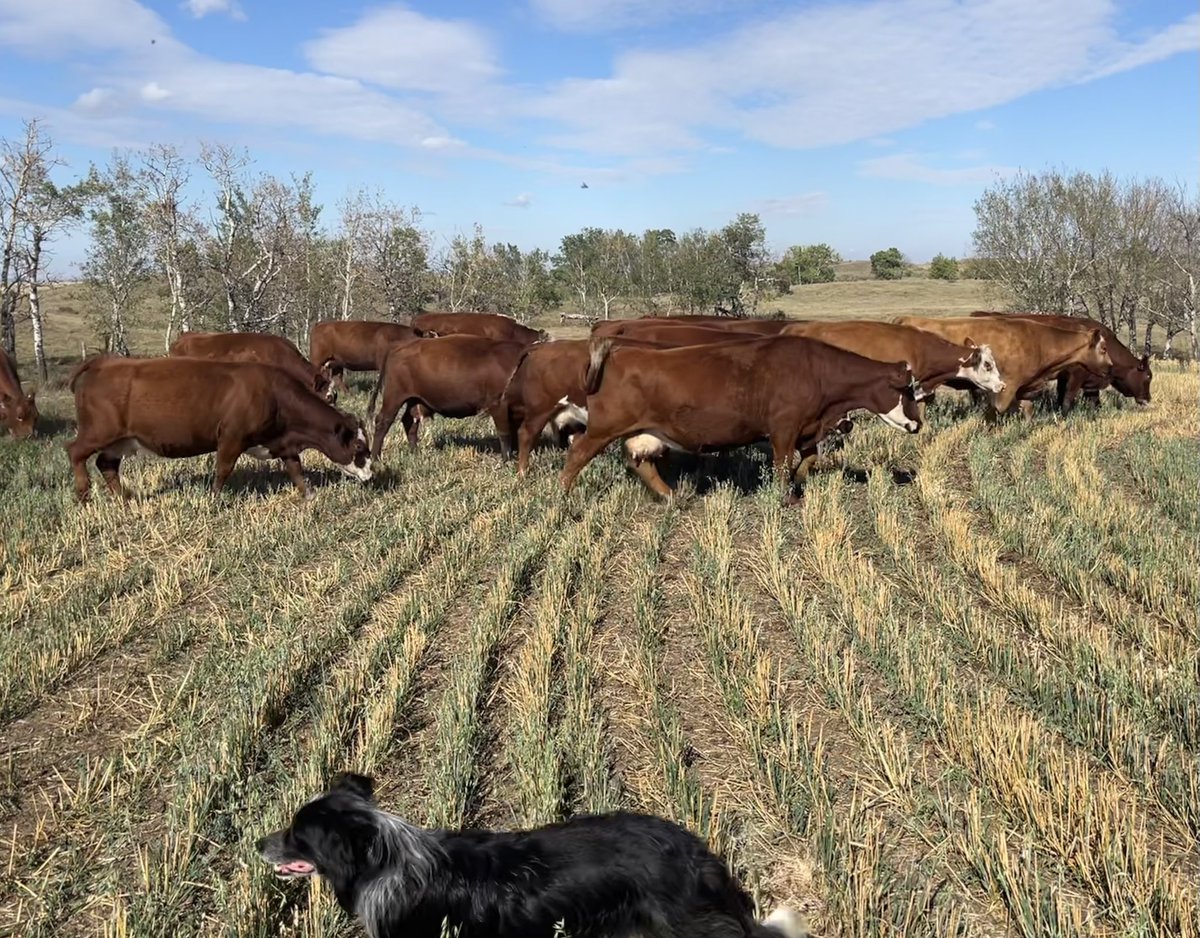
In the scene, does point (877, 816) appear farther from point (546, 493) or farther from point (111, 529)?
point (111, 529)

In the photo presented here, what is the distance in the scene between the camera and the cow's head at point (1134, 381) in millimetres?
16766

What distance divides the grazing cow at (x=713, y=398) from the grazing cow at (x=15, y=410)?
9571 mm

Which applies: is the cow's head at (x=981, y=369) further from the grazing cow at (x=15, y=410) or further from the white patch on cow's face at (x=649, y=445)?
the grazing cow at (x=15, y=410)

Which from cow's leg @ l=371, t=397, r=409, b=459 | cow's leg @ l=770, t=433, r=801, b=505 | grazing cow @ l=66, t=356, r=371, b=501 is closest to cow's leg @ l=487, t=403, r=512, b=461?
cow's leg @ l=371, t=397, r=409, b=459

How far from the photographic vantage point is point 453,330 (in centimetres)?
1989

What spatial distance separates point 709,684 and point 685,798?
1.55 metres

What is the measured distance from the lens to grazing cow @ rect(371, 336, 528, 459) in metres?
12.6

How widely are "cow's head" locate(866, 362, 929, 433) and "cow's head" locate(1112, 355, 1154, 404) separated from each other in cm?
860

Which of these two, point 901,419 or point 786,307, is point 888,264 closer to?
point 786,307

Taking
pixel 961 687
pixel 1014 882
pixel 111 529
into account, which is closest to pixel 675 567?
pixel 961 687

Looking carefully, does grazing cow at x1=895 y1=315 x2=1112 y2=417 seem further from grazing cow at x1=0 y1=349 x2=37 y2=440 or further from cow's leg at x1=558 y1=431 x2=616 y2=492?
grazing cow at x1=0 y1=349 x2=37 y2=440

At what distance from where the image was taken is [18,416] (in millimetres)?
14086

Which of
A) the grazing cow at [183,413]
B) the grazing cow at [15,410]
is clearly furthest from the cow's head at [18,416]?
the grazing cow at [183,413]

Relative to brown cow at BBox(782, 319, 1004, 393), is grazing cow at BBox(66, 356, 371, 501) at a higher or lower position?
lower
